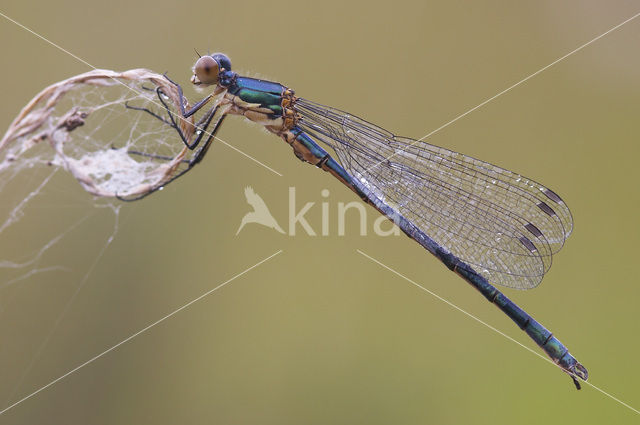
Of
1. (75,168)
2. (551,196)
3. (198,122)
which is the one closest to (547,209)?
(551,196)

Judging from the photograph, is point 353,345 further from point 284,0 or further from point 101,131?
point 284,0

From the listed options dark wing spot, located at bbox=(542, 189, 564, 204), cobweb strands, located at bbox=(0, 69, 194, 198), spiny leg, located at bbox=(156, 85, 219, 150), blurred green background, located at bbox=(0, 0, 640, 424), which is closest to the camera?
cobweb strands, located at bbox=(0, 69, 194, 198)

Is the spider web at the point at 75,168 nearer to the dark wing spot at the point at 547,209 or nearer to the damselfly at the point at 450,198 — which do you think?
the damselfly at the point at 450,198

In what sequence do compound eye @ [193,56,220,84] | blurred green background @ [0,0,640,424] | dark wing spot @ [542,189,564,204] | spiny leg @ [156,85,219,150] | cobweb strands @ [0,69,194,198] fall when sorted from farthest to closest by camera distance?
blurred green background @ [0,0,640,424] < dark wing spot @ [542,189,564,204] < compound eye @ [193,56,220,84] < spiny leg @ [156,85,219,150] < cobweb strands @ [0,69,194,198]

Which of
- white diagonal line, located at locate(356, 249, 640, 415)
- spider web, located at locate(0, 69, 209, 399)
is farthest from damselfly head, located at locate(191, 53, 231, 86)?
white diagonal line, located at locate(356, 249, 640, 415)

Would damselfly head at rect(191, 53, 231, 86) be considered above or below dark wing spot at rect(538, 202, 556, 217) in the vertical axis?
below

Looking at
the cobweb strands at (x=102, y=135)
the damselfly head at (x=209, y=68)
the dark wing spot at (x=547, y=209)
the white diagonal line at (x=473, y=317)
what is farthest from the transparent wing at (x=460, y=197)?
the cobweb strands at (x=102, y=135)

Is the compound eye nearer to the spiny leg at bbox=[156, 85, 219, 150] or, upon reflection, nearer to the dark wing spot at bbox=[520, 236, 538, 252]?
the spiny leg at bbox=[156, 85, 219, 150]

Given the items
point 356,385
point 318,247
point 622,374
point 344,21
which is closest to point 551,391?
point 622,374
